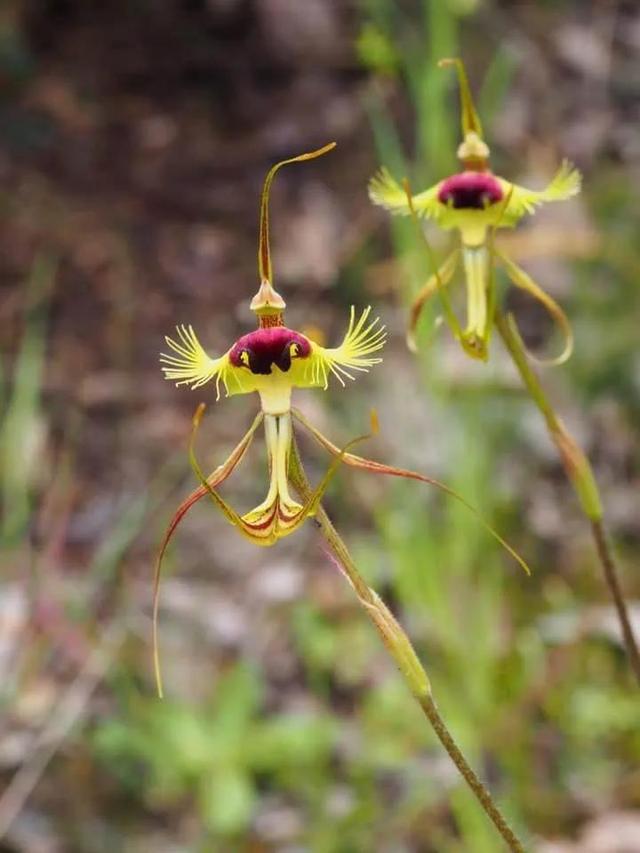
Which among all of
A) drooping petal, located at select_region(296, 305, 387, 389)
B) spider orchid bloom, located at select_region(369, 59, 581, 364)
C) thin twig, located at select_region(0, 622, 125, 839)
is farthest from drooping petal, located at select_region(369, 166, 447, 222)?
thin twig, located at select_region(0, 622, 125, 839)

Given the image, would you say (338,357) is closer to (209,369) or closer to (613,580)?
(209,369)

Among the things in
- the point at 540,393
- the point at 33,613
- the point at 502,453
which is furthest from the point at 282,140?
the point at 540,393

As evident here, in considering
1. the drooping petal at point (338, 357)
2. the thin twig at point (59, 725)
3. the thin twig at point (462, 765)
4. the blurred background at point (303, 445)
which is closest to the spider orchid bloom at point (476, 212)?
the drooping petal at point (338, 357)

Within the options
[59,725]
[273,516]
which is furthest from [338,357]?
[59,725]

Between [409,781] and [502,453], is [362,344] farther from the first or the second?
[502,453]

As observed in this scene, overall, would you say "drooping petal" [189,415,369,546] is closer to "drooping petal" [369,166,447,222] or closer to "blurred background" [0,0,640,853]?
"blurred background" [0,0,640,853]
